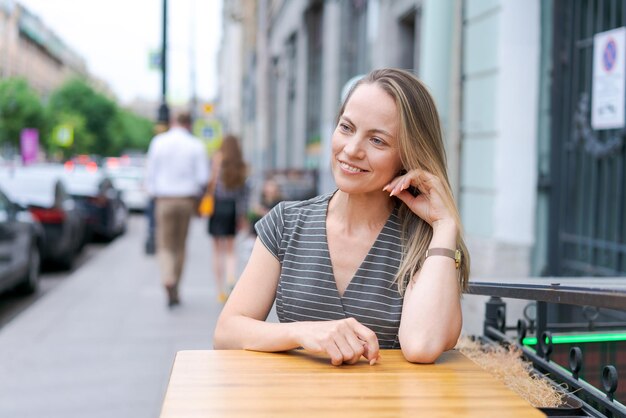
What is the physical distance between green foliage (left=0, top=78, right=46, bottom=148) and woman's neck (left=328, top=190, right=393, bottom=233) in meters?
52.3

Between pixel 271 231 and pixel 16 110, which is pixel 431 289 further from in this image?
pixel 16 110

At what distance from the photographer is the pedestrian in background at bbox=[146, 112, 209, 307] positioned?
902cm

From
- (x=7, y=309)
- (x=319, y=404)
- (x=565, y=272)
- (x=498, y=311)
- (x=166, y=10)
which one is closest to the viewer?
(x=319, y=404)

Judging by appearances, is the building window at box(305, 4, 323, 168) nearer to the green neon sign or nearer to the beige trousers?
the beige trousers

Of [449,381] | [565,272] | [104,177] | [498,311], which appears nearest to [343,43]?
[104,177]

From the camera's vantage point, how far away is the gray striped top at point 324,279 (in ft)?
7.76

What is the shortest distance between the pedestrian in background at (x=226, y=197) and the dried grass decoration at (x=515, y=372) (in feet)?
22.6

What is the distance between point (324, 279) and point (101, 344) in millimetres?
5186

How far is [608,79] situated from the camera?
5.73 meters

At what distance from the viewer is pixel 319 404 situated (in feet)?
5.50

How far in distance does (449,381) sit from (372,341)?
217mm

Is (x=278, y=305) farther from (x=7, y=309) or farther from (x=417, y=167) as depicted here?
(x=7, y=309)

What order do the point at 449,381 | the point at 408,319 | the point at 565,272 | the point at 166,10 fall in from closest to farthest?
the point at 449,381 < the point at 408,319 < the point at 565,272 < the point at 166,10

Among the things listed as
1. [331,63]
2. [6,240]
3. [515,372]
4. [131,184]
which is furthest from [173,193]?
[131,184]
